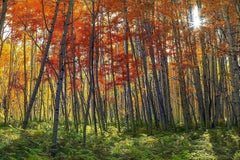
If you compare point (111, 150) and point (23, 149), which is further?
point (111, 150)

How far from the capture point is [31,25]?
48.7 ft


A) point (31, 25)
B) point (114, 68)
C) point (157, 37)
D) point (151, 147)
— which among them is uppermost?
point (31, 25)

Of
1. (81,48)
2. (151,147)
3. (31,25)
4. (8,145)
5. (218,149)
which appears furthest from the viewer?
(81,48)

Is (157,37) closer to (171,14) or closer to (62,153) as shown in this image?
(171,14)

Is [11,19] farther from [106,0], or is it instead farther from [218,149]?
[218,149]

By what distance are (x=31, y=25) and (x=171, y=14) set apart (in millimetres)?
7664

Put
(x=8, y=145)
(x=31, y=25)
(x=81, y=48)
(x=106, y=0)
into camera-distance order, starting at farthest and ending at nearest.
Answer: (x=81, y=48) → (x=31, y=25) → (x=106, y=0) → (x=8, y=145)

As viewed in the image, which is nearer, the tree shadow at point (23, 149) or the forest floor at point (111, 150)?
the tree shadow at point (23, 149)

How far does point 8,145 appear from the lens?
275 inches

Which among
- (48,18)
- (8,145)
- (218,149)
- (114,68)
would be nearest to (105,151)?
(8,145)

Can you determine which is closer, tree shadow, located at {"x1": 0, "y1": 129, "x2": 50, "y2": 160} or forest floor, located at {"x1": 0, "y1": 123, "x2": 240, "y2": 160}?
tree shadow, located at {"x1": 0, "y1": 129, "x2": 50, "y2": 160}

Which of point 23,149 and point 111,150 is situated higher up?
point 23,149

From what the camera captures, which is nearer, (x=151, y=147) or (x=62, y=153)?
(x=62, y=153)

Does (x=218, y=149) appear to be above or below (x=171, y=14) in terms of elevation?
below
